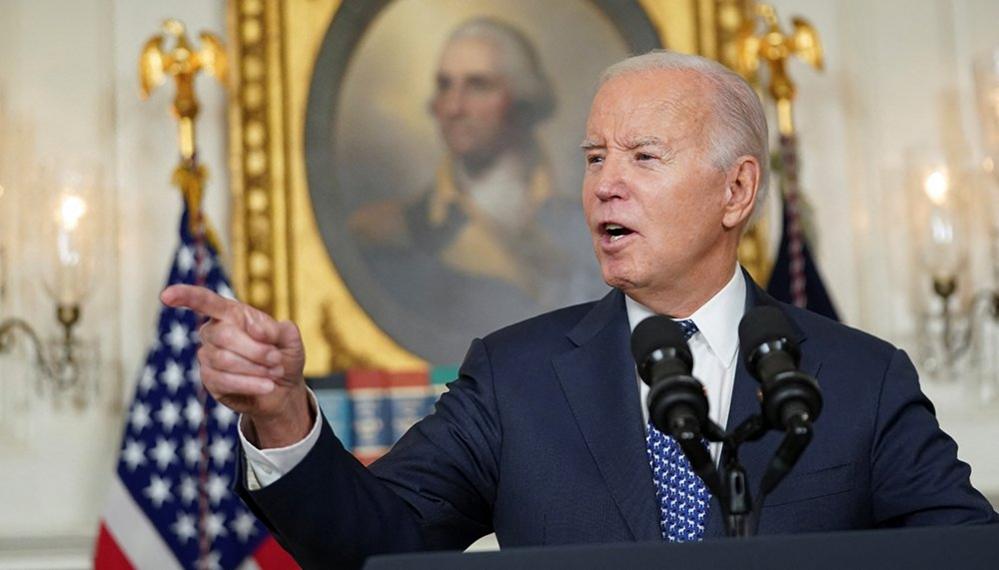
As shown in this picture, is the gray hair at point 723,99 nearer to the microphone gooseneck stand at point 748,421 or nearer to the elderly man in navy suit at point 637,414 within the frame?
the elderly man in navy suit at point 637,414

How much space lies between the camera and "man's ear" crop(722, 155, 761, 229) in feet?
9.67

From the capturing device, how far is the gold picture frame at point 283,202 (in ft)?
18.5

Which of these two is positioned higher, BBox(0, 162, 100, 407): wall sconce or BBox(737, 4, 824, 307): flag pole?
BBox(737, 4, 824, 307): flag pole

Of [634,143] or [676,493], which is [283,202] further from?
[676,493]

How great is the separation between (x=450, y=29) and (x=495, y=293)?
1.06 m

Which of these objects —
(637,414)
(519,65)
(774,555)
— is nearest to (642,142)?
(637,414)

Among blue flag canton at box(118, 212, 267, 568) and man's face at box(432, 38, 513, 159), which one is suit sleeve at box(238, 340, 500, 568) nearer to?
blue flag canton at box(118, 212, 267, 568)

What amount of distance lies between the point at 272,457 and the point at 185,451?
3.27 meters

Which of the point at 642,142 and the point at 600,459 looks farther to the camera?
the point at 642,142

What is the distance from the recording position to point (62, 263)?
5.49m

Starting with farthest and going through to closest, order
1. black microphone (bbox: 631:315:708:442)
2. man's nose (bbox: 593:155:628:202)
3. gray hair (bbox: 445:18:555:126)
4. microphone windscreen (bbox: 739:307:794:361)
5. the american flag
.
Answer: gray hair (bbox: 445:18:555:126) < the american flag < man's nose (bbox: 593:155:628:202) < microphone windscreen (bbox: 739:307:794:361) < black microphone (bbox: 631:315:708:442)

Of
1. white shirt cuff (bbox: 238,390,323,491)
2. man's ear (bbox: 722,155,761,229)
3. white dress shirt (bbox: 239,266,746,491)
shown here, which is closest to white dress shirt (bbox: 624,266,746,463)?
white dress shirt (bbox: 239,266,746,491)

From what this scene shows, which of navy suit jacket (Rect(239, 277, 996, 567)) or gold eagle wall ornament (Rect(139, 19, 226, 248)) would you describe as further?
gold eagle wall ornament (Rect(139, 19, 226, 248))

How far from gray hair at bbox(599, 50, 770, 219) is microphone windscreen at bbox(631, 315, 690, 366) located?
1.04m
